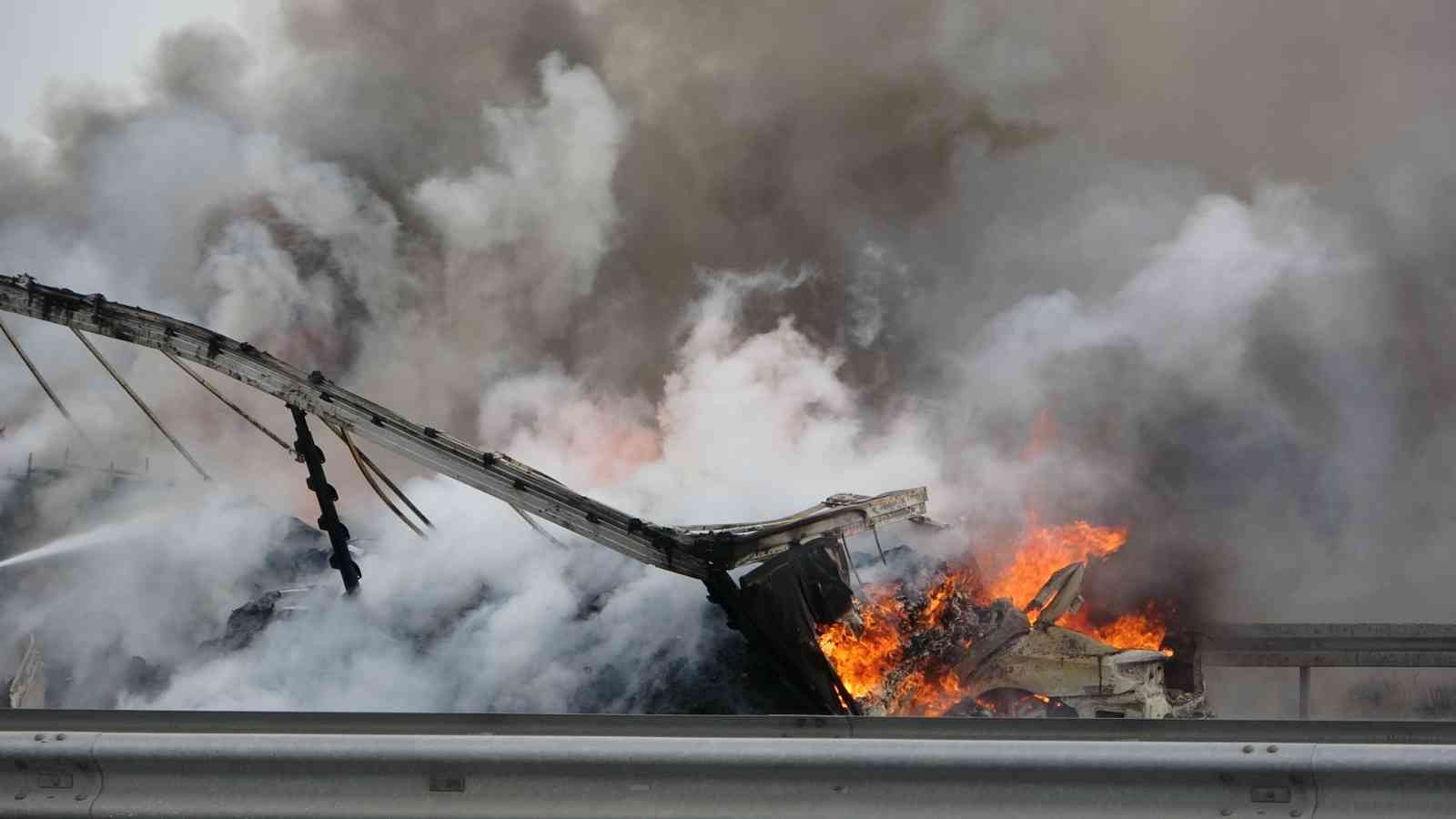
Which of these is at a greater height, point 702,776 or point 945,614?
point 945,614

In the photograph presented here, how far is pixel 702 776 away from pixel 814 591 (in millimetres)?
4530

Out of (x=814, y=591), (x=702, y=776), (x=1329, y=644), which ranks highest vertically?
(x=1329, y=644)

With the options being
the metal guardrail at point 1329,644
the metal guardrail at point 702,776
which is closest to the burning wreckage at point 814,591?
the metal guardrail at point 1329,644

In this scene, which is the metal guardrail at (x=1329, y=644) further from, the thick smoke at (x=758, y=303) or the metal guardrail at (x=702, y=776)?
the metal guardrail at (x=702, y=776)

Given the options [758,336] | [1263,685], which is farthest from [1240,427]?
[758,336]

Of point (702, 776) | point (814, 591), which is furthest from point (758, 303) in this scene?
point (702, 776)

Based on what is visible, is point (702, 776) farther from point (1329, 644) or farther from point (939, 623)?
point (1329, 644)

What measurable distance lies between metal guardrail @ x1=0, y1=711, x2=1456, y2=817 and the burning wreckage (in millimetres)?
4330

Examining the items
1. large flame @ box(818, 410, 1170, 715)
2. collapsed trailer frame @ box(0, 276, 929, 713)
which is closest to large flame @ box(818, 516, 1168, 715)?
large flame @ box(818, 410, 1170, 715)

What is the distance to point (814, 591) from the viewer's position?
627 centimetres

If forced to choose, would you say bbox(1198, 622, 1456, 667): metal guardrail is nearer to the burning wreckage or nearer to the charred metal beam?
the burning wreckage

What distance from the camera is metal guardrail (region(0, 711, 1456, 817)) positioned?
1702mm

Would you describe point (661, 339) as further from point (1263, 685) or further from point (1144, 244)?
point (1263, 685)

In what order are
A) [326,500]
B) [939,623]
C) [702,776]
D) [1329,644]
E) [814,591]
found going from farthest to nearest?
[1329,644] → [939,623] → [326,500] → [814,591] → [702,776]
